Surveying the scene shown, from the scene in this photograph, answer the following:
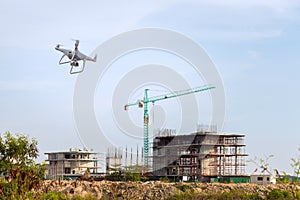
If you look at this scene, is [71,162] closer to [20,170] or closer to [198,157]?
[198,157]

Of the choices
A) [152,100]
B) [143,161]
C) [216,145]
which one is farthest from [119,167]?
[152,100]

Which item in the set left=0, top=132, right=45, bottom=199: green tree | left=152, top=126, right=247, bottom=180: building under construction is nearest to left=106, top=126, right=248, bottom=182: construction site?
left=152, top=126, right=247, bottom=180: building under construction

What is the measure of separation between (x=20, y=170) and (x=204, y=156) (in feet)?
175

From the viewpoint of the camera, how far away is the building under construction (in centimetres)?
6297

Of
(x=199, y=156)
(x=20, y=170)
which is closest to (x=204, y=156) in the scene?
(x=199, y=156)

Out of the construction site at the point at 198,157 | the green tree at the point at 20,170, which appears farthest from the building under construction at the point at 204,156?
the green tree at the point at 20,170

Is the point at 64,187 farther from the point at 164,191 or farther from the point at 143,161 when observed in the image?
the point at 143,161

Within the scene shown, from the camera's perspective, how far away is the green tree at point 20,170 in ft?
34.2

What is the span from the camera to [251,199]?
28.8 meters

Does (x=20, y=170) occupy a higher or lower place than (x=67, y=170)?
higher

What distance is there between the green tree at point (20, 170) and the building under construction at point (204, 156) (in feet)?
132

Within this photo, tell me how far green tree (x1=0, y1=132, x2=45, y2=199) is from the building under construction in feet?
132

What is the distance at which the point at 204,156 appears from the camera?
62.9m

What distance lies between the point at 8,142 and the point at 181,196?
11.0 m
